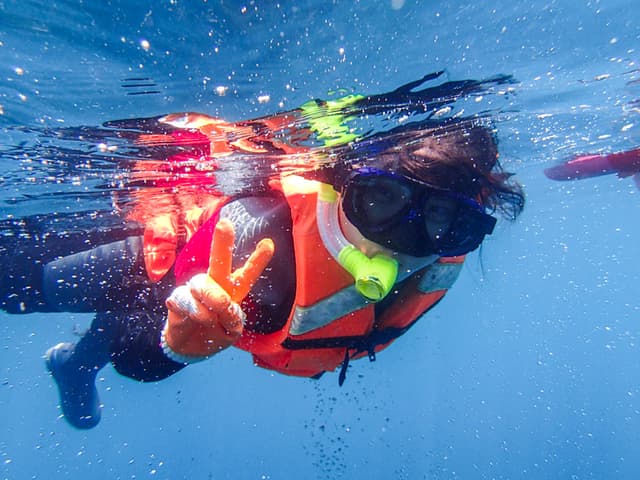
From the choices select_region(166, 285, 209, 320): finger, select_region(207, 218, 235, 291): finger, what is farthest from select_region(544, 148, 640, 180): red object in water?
select_region(166, 285, 209, 320): finger

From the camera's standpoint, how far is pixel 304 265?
379 cm

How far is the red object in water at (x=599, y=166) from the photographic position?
1314 cm

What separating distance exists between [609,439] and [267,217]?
65735mm

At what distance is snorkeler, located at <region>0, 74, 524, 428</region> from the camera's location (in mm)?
2824

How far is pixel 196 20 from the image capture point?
402 centimetres

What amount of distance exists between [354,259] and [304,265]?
61 cm

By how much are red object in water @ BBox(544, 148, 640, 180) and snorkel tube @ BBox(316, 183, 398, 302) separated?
1289 cm

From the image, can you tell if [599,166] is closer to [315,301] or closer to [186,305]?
[315,301]

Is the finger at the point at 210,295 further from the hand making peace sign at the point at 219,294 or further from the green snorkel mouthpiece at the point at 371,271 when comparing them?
the green snorkel mouthpiece at the point at 371,271

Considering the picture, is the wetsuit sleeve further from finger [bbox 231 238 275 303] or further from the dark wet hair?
the dark wet hair

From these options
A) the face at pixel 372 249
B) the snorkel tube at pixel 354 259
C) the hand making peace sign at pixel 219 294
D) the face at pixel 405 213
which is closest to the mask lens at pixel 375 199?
the face at pixel 405 213

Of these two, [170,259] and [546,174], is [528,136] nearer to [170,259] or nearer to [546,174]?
[546,174]

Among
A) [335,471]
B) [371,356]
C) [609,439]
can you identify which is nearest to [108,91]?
[371,356]

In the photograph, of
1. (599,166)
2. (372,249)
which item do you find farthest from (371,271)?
(599,166)
